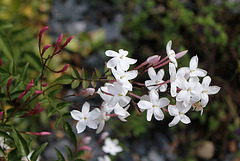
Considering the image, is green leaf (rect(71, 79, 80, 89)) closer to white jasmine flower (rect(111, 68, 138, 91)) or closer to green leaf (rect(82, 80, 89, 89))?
green leaf (rect(82, 80, 89, 89))

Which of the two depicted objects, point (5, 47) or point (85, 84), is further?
point (5, 47)

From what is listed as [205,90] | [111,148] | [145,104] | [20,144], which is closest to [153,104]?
[145,104]

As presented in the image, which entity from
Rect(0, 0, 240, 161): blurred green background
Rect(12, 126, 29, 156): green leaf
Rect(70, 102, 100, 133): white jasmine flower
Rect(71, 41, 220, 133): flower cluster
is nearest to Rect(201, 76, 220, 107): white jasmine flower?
Rect(71, 41, 220, 133): flower cluster

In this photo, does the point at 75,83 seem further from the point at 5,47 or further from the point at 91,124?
the point at 5,47

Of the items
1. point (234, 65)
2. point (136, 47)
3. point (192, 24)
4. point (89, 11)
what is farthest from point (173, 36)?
point (89, 11)

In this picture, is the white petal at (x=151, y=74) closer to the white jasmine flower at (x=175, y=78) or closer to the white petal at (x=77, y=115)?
the white jasmine flower at (x=175, y=78)
